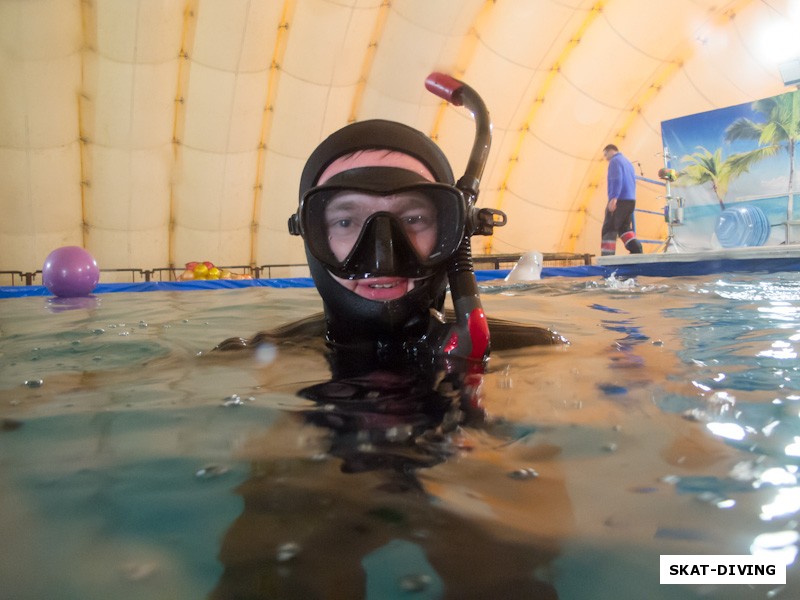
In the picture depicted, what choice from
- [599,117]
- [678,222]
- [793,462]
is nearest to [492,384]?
[793,462]

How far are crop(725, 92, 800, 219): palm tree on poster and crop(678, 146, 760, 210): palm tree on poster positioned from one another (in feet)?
0.29

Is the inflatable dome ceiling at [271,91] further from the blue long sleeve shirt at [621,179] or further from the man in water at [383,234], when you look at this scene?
the man in water at [383,234]

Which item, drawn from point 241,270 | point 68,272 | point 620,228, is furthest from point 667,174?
point 241,270

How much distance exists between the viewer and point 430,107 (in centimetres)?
1119

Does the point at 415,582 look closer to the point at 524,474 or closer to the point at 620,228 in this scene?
the point at 524,474

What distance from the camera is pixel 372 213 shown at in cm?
153

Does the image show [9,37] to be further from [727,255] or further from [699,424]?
[699,424]

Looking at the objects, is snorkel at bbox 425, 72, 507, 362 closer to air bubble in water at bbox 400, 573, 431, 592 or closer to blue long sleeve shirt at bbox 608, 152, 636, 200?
air bubble in water at bbox 400, 573, 431, 592

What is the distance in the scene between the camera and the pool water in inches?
→ 20.0

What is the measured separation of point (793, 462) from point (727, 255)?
6.53 m

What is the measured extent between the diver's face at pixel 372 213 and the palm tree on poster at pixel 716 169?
7660 mm

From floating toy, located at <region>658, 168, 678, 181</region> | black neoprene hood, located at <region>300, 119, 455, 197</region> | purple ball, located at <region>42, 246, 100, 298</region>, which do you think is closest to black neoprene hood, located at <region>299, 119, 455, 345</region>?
black neoprene hood, located at <region>300, 119, 455, 197</region>

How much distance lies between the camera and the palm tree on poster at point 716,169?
7.82 m

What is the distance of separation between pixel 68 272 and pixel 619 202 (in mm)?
7043
